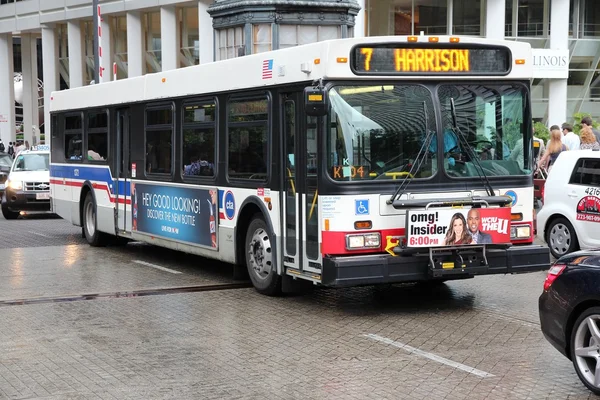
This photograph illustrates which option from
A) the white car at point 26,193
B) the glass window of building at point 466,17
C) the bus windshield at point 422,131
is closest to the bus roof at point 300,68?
the bus windshield at point 422,131

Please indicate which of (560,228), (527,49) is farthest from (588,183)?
(527,49)

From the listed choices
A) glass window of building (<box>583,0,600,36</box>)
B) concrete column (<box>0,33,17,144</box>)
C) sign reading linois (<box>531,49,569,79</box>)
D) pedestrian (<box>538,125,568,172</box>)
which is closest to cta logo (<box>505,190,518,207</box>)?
→ pedestrian (<box>538,125,568,172</box>)

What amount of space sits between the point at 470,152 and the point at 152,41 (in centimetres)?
4011

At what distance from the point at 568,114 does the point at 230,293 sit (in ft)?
109

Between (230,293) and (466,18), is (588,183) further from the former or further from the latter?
(466,18)

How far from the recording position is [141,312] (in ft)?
35.5

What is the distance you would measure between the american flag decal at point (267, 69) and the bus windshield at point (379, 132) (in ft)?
4.60

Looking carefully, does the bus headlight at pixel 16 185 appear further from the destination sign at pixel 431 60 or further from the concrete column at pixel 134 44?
the concrete column at pixel 134 44

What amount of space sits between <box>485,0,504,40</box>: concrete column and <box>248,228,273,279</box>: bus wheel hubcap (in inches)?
1167

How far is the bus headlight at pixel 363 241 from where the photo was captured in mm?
10125

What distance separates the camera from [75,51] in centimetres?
5325

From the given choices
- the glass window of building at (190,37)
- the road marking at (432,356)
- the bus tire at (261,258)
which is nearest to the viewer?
the road marking at (432,356)

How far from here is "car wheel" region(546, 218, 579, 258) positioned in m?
14.7

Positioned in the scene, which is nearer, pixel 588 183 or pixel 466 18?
pixel 588 183
